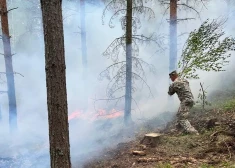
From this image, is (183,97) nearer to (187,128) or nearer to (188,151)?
(187,128)

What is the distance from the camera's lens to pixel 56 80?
378 centimetres

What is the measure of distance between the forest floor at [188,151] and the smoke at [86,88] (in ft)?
5.67

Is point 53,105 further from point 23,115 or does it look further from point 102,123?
point 23,115

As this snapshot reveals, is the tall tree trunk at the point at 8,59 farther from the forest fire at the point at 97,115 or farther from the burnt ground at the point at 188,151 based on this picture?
the burnt ground at the point at 188,151

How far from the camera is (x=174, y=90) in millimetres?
8312

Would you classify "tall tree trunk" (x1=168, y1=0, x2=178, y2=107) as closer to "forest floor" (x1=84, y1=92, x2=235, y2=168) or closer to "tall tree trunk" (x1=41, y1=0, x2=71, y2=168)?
"forest floor" (x1=84, y1=92, x2=235, y2=168)

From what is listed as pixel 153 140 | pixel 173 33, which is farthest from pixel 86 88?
pixel 153 140

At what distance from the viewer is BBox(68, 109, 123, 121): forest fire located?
47.1ft

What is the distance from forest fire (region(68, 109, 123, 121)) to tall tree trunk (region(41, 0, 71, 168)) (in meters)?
10.1

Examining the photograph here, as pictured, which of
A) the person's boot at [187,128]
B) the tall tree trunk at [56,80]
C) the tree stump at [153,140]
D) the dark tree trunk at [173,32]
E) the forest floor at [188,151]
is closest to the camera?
the tall tree trunk at [56,80]

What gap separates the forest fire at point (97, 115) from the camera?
47.1 ft

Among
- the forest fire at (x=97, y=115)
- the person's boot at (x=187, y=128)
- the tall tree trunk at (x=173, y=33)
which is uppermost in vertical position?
the tall tree trunk at (x=173, y=33)

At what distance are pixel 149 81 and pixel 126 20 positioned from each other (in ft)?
22.9

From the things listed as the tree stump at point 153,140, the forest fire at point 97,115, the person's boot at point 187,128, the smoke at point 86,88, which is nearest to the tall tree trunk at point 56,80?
the tree stump at point 153,140
